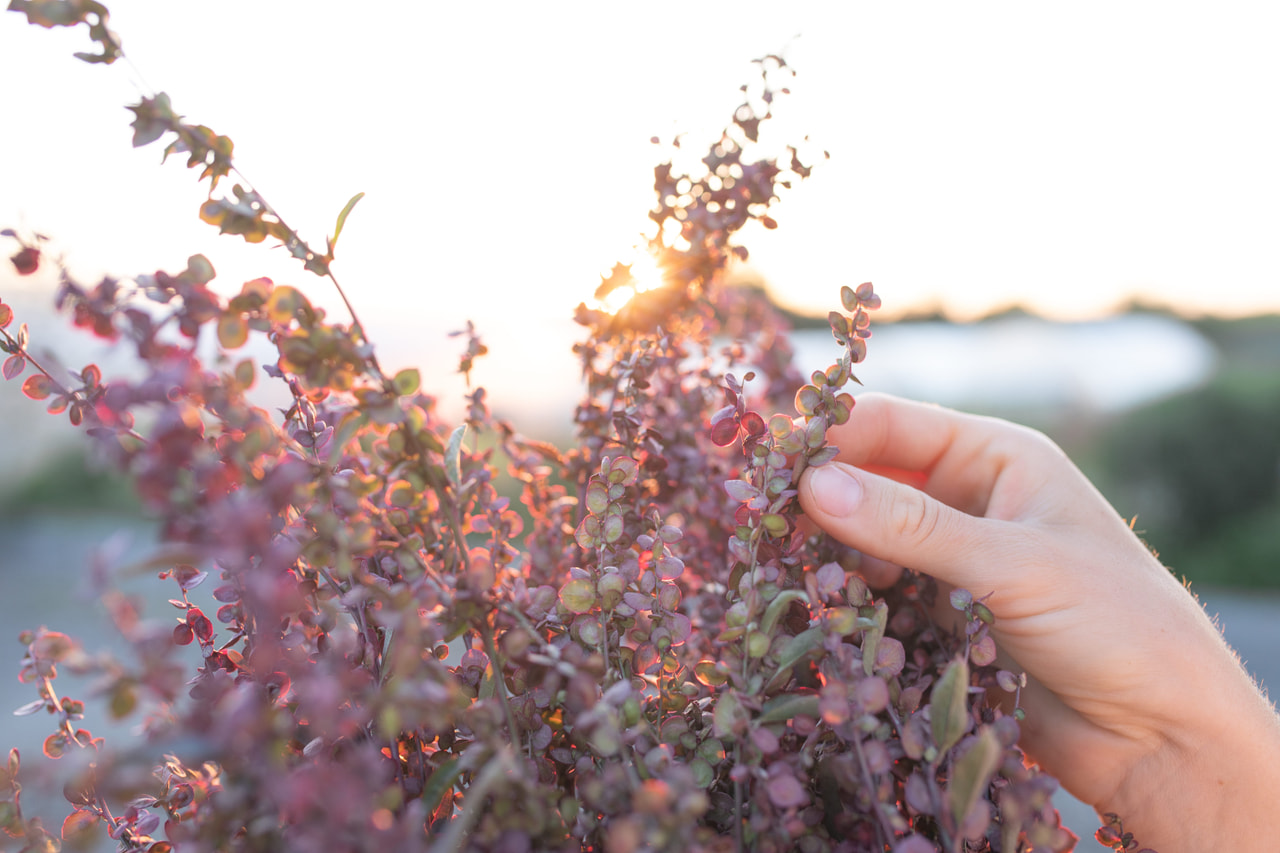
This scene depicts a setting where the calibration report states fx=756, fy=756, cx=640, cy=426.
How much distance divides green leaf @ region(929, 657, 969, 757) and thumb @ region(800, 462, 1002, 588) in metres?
0.34

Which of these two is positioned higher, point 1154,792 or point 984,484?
point 984,484

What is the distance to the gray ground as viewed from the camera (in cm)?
346

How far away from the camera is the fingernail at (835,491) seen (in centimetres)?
89

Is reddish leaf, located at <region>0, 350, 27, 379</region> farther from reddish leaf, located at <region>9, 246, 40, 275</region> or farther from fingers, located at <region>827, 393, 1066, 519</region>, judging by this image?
fingers, located at <region>827, 393, 1066, 519</region>

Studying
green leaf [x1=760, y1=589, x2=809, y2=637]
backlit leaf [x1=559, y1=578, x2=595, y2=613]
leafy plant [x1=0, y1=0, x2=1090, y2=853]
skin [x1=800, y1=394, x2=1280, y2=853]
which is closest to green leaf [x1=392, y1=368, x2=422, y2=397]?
leafy plant [x1=0, y1=0, x2=1090, y2=853]

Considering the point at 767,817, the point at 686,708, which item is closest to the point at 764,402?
the point at 686,708

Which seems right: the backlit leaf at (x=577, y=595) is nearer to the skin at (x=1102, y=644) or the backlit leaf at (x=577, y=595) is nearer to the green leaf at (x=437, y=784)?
the green leaf at (x=437, y=784)

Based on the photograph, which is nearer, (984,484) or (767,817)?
(767,817)

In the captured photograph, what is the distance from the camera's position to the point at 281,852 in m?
0.48

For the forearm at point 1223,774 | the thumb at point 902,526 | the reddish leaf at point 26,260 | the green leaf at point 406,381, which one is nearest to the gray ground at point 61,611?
the forearm at point 1223,774

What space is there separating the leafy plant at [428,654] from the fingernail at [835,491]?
0.11 m

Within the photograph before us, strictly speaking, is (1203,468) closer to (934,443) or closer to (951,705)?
(934,443)

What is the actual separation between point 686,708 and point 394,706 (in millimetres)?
391

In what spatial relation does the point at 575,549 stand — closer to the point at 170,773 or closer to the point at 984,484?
the point at 170,773
